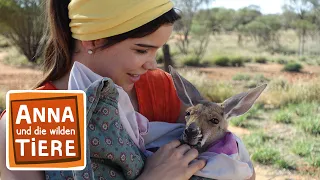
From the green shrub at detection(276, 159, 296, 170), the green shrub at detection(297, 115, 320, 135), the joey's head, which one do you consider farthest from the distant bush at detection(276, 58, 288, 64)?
the joey's head

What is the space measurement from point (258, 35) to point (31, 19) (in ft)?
59.6

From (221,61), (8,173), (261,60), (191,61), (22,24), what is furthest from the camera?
(261,60)

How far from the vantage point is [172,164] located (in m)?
2.04

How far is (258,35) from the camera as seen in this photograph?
1356 inches

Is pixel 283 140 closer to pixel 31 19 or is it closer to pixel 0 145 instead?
pixel 0 145

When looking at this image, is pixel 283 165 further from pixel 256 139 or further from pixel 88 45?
pixel 88 45

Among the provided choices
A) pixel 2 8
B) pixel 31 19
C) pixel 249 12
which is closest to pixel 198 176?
pixel 2 8

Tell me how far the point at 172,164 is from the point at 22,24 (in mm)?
20691

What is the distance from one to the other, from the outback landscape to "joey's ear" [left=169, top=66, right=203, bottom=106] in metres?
0.75

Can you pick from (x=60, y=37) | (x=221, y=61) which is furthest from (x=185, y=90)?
(x=221, y=61)

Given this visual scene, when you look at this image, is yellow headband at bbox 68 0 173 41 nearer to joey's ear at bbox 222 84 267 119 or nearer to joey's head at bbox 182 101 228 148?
joey's head at bbox 182 101 228 148

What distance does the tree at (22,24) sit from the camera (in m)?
20.5

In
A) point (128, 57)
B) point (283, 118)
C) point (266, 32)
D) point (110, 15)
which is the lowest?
point (266, 32)

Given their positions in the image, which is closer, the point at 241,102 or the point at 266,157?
the point at 241,102
